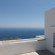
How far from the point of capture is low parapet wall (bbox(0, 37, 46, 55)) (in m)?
7.80

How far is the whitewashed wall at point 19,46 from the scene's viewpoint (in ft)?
25.6

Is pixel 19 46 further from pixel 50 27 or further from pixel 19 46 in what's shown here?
pixel 50 27

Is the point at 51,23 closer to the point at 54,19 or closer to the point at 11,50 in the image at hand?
the point at 54,19

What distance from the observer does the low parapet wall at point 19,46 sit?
25.6 feet

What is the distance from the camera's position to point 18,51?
8.30m

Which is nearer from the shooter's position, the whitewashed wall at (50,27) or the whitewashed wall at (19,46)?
the whitewashed wall at (19,46)

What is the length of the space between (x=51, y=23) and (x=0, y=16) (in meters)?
40.7

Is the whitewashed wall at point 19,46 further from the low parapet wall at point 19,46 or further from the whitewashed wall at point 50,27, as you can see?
the whitewashed wall at point 50,27

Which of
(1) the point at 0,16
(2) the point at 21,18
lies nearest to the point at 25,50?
(1) the point at 0,16

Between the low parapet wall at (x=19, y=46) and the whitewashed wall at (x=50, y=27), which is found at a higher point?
the whitewashed wall at (x=50, y=27)

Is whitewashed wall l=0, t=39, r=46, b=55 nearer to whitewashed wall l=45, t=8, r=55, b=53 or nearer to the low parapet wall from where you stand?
the low parapet wall

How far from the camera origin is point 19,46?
8375 mm

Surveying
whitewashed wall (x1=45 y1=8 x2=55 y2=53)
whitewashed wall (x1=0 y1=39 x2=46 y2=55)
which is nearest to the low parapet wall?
whitewashed wall (x1=0 y1=39 x2=46 y2=55)

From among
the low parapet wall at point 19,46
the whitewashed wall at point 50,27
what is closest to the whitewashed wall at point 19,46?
the low parapet wall at point 19,46
